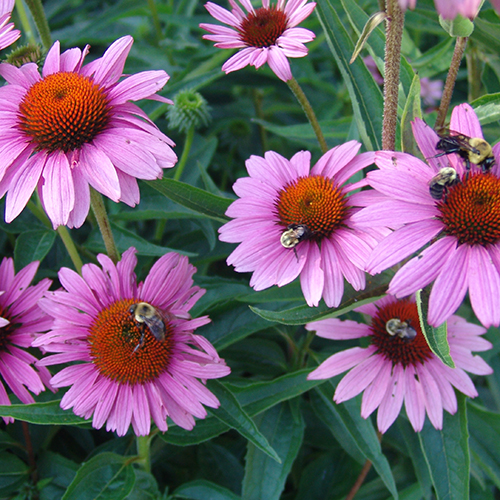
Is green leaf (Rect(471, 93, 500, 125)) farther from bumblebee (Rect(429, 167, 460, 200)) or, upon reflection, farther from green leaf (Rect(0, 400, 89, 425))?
green leaf (Rect(0, 400, 89, 425))

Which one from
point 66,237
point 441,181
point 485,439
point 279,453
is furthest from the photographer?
point 485,439

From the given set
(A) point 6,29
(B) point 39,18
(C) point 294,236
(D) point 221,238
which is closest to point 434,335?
(C) point 294,236

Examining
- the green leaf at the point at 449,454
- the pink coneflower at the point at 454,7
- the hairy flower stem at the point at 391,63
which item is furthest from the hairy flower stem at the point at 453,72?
the green leaf at the point at 449,454

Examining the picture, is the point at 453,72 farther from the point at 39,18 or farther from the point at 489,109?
the point at 39,18

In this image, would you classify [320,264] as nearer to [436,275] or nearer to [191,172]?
[436,275]

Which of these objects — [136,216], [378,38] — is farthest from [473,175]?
[136,216]
